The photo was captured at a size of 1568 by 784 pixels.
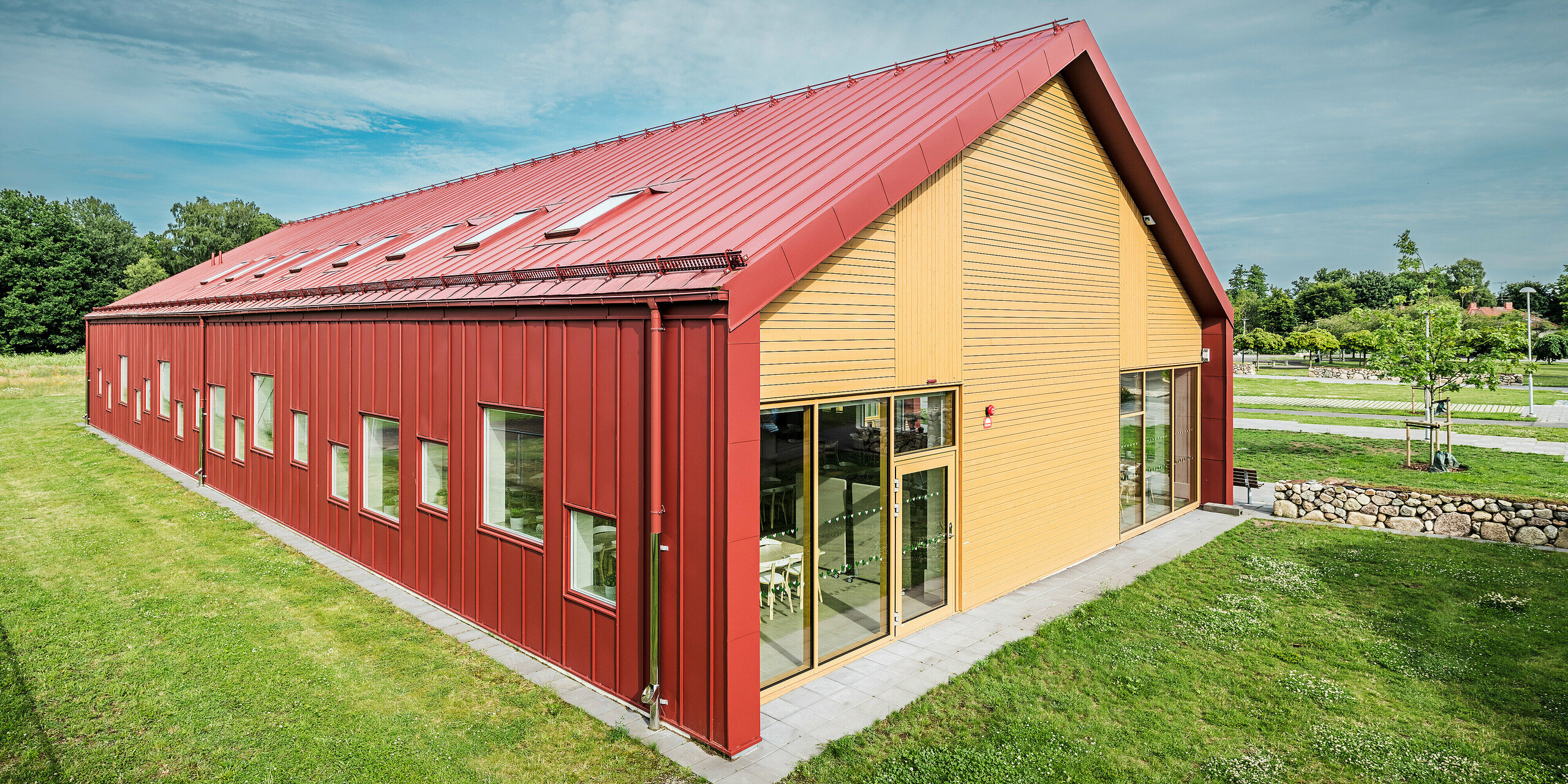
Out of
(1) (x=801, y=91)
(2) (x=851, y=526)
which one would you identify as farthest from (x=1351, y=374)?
(2) (x=851, y=526)

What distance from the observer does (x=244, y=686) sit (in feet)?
23.6

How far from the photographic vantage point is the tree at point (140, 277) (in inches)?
2493

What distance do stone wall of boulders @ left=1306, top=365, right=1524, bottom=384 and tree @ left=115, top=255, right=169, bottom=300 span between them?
87639 mm

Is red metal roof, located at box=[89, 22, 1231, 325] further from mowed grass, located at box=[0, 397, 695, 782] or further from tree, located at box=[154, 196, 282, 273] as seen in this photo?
tree, located at box=[154, 196, 282, 273]

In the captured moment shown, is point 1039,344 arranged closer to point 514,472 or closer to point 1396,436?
point 514,472

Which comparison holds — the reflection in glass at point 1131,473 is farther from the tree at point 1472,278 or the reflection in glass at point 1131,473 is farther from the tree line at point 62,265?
the tree at point 1472,278

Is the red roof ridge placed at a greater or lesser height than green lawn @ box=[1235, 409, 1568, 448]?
greater

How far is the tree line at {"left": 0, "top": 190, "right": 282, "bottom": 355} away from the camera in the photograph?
5494 centimetres

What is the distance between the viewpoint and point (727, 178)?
8.98 m

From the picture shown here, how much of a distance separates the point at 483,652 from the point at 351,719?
5.19ft

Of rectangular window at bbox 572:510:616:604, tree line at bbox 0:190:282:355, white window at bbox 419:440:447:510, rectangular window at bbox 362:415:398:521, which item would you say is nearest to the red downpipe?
rectangular window at bbox 572:510:616:604

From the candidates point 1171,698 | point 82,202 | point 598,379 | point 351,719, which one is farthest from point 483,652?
point 82,202

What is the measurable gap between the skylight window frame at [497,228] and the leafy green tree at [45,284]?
58.7 meters

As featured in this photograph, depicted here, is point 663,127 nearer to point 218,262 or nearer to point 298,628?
point 298,628
